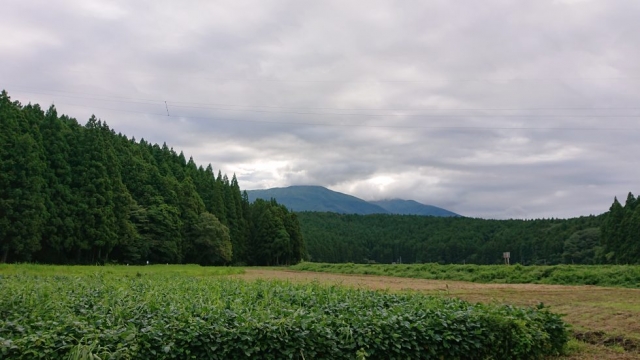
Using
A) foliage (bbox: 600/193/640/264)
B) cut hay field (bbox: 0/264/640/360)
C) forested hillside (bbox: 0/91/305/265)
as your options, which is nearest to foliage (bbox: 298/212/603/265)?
foliage (bbox: 600/193/640/264)

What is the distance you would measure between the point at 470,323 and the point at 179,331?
472 cm

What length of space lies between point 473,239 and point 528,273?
67129 millimetres

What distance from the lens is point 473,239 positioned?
99.3 metres

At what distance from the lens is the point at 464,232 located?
338 feet

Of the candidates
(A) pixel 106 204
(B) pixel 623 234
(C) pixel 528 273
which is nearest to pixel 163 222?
(A) pixel 106 204

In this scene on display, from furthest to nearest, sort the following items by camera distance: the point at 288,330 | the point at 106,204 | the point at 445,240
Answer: the point at 445,240 → the point at 106,204 → the point at 288,330

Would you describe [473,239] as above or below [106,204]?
below

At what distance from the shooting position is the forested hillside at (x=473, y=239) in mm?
58625

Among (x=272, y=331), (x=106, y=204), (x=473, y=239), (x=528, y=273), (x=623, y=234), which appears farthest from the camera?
(x=473, y=239)

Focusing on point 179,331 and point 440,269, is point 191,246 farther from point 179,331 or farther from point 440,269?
point 179,331

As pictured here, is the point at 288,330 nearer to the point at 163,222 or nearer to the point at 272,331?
the point at 272,331

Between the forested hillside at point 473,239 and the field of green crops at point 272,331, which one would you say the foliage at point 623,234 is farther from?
the field of green crops at point 272,331

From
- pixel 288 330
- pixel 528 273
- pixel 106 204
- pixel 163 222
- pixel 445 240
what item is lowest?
pixel 528 273

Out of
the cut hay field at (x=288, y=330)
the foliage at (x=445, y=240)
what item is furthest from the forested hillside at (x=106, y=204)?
the cut hay field at (x=288, y=330)
